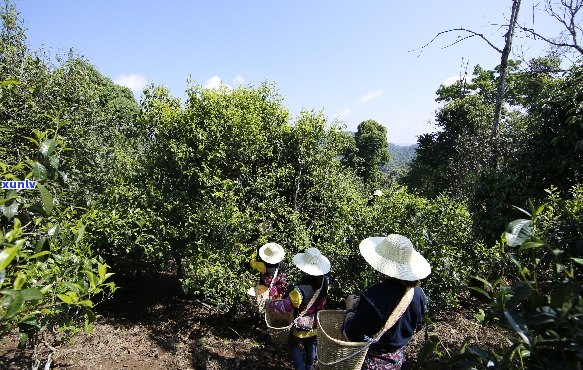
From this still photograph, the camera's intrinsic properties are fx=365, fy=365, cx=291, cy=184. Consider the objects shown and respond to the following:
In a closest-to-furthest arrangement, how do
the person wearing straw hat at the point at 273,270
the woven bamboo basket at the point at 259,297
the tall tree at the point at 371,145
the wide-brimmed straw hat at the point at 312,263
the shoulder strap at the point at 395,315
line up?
the shoulder strap at the point at 395,315 → the wide-brimmed straw hat at the point at 312,263 → the woven bamboo basket at the point at 259,297 → the person wearing straw hat at the point at 273,270 → the tall tree at the point at 371,145

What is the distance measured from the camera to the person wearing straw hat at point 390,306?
2836mm

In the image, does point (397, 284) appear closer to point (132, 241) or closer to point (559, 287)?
point (559, 287)

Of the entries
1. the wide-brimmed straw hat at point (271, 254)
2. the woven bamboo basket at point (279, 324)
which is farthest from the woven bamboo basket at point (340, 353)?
the wide-brimmed straw hat at point (271, 254)

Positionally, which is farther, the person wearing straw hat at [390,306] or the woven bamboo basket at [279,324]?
the woven bamboo basket at [279,324]

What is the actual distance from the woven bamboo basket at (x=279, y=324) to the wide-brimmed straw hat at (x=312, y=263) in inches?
25.3

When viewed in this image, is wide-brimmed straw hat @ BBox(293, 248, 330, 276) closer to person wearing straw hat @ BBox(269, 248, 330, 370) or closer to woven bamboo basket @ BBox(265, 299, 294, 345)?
person wearing straw hat @ BBox(269, 248, 330, 370)

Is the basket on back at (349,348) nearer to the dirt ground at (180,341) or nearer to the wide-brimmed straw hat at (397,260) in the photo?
the wide-brimmed straw hat at (397,260)

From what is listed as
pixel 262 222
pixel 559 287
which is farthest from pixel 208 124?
pixel 559 287

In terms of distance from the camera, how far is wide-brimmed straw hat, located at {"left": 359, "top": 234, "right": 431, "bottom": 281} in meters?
2.88

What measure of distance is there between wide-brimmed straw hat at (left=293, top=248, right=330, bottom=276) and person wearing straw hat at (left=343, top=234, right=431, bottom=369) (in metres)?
0.96

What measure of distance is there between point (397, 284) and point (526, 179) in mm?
4473

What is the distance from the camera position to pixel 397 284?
2.91 meters

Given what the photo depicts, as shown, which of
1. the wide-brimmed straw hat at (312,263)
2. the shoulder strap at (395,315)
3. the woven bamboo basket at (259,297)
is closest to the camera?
the shoulder strap at (395,315)

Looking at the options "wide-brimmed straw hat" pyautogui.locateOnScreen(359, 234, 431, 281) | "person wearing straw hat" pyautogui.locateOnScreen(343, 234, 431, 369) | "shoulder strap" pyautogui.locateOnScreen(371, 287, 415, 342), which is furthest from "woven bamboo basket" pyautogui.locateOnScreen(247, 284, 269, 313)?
"shoulder strap" pyautogui.locateOnScreen(371, 287, 415, 342)
